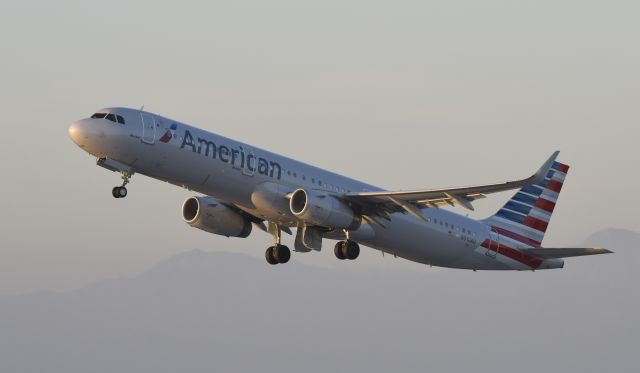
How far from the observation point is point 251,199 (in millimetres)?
52500

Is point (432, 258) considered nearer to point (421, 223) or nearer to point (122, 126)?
point (421, 223)

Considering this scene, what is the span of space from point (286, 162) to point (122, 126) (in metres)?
7.87

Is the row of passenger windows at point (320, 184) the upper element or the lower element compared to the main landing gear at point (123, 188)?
upper

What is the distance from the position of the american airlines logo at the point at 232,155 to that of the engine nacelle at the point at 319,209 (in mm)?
1500

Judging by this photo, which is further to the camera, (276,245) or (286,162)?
(276,245)

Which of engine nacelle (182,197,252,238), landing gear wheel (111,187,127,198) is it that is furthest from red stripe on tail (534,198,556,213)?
landing gear wheel (111,187,127,198)

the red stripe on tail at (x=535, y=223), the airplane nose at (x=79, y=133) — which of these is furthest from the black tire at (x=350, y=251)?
the red stripe on tail at (x=535, y=223)

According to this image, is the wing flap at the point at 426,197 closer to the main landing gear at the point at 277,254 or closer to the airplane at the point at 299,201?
the airplane at the point at 299,201

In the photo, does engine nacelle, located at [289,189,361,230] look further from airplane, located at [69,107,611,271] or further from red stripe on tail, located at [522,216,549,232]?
red stripe on tail, located at [522,216,549,232]

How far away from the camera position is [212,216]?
57.8 meters

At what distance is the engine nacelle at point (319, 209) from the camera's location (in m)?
52.3

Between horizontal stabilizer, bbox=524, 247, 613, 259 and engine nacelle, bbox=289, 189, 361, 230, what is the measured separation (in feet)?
39.0

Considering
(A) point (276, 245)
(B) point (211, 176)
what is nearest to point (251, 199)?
(B) point (211, 176)

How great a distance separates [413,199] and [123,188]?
41.0 ft
